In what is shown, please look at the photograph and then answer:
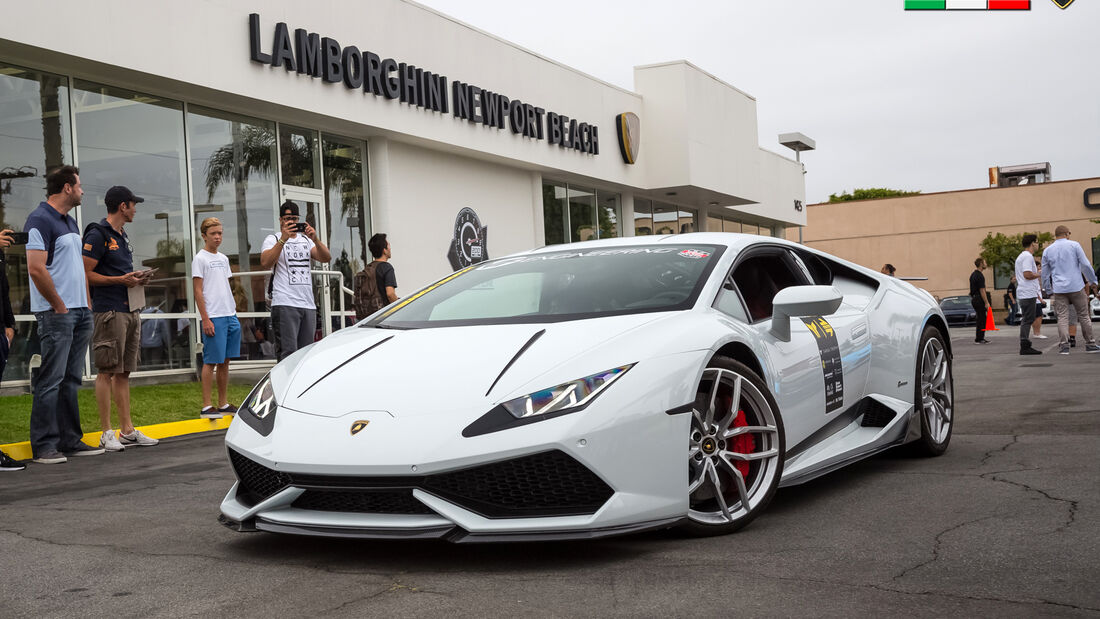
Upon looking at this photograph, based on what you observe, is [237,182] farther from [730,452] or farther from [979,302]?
[979,302]

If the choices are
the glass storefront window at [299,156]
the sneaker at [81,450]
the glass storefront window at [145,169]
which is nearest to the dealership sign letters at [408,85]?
the glass storefront window at [299,156]

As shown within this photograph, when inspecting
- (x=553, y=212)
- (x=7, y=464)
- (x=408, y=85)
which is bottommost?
(x=7, y=464)

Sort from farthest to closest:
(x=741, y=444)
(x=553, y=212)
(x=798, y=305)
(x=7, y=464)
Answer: (x=553, y=212), (x=7, y=464), (x=798, y=305), (x=741, y=444)

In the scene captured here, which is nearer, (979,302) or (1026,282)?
(1026,282)

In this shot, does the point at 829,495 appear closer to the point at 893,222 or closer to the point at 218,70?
the point at 218,70

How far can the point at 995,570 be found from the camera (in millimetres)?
3316

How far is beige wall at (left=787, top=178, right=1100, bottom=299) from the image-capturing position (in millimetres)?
57125

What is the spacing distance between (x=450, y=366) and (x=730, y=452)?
1113 millimetres

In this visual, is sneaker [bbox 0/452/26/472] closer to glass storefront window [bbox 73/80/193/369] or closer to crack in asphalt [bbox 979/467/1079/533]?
glass storefront window [bbox 73/80/193/369]

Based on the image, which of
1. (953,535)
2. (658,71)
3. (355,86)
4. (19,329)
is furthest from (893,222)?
(953,535)

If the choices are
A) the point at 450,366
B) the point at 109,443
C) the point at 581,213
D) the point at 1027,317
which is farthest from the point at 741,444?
the point at 581,213

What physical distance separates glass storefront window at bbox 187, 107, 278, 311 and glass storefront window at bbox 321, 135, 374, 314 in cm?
131

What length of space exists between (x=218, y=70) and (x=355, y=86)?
2673 millimetres

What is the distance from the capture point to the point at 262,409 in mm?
4020
